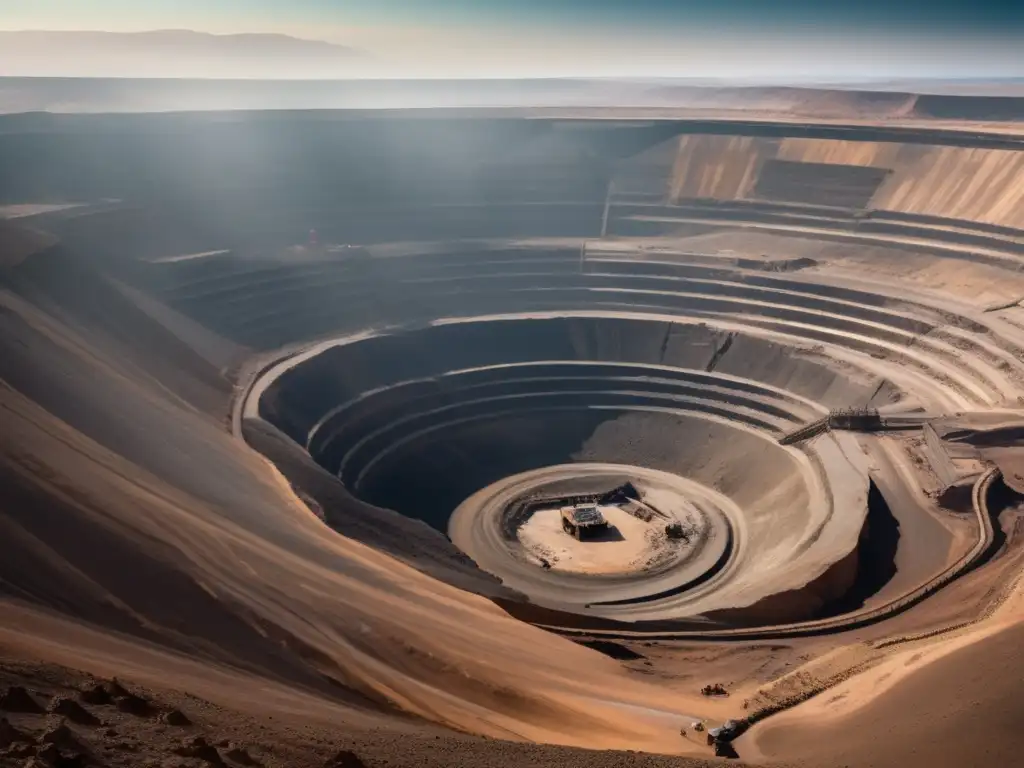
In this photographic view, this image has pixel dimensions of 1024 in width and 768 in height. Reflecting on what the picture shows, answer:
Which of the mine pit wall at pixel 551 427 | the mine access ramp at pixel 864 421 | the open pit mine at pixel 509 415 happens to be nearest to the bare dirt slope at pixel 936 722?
the open pit mine at pixel 509 415

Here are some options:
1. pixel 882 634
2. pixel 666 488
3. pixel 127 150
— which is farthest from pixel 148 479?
pixel 127 150

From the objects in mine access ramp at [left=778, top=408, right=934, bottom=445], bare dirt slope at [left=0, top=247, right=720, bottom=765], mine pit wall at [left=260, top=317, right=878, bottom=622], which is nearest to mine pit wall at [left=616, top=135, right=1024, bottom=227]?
mine pit wall at [left=260, top=317, right=878, bottom=622]

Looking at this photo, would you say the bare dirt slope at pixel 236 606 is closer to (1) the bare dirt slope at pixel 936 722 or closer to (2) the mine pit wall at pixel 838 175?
(1) the bare dirt slope at pixel 936 722

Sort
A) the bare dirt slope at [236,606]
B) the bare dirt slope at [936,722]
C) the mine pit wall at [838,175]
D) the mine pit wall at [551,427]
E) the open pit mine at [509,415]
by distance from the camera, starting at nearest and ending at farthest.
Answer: the bare dirt slope at [936,722], the bare dirt slope at [236,606], the open pit mine at [509,415], the mine pit wall at [551,427], the mine pit wall at [838,175]

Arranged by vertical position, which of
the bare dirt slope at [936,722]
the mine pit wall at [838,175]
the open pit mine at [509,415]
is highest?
the mine pit wall at [838,175]

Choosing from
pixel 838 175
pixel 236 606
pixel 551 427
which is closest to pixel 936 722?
pixel 236 606

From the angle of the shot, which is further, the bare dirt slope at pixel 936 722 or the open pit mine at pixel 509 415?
the open pit mine at pixel 509 415

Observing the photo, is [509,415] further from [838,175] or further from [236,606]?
[838,175]

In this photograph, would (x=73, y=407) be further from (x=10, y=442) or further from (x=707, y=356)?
(x=707, y=356)
